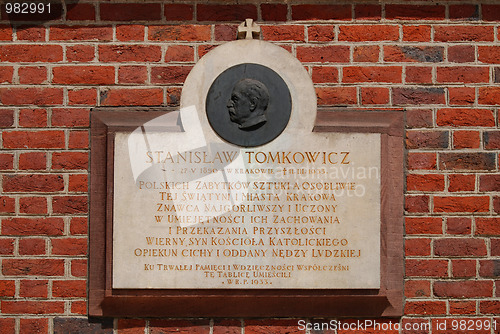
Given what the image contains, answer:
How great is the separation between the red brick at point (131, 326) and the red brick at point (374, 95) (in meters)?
1.47

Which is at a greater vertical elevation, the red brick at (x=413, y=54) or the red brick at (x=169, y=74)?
the red brick at (x=413, y=54)

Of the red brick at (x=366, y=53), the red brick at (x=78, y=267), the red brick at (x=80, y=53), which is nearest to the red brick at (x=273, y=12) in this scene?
Result: the red brick at (x=366, y=53)

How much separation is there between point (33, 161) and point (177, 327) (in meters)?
1.03

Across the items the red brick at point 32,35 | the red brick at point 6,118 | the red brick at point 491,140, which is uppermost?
the red brick at point 32,35

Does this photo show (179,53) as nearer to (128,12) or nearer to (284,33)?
(128,12)

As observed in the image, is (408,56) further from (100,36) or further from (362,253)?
(100,36)

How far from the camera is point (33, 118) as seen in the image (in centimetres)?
299

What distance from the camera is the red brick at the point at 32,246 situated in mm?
2949

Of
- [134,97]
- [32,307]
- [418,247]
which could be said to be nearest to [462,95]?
[418,247]

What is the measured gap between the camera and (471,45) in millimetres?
3027

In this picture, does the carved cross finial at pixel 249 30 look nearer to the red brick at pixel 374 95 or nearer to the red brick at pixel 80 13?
the red brick at pixel 374 95

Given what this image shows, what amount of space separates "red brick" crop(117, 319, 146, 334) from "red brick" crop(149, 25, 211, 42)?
1.33m

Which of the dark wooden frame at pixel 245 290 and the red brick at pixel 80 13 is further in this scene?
the red brick at pixel 80 13

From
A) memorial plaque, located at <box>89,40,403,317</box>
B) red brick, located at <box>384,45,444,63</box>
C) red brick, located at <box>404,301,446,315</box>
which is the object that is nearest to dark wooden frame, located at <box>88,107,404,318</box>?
memorial plaque, located at <box>89,40,403,317</box>
